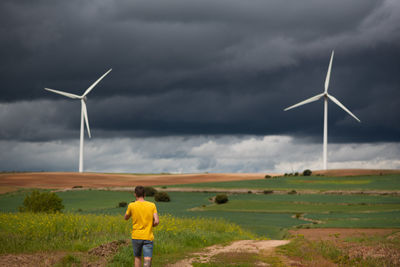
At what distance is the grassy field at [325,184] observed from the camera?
108 metres

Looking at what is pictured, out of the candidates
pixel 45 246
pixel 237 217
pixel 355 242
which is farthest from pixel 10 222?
pixel 237 217

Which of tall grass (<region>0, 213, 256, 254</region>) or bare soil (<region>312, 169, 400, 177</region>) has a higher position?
bare soil (<region>312, 169, 400, 177</region>)

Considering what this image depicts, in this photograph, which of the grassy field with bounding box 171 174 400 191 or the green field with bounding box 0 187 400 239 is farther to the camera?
the grassy field with bounding box 171 174 400 191

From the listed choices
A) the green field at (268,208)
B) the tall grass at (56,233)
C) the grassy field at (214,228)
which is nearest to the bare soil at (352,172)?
the green field at (268,208)

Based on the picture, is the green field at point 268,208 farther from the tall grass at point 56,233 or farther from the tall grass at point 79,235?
the tall grass at point 56,233

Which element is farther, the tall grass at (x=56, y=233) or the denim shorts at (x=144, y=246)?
the tall grass at (x=56, y=233)

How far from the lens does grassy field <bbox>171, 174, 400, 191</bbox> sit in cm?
10761

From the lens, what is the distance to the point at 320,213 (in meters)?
67.9

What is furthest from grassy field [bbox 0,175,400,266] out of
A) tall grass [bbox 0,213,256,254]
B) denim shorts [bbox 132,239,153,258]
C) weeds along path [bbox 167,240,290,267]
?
denim shorts [bbox 132,239,153,258]

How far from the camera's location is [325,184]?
11562 cm

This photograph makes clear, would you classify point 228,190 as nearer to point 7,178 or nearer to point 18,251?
point 7,178

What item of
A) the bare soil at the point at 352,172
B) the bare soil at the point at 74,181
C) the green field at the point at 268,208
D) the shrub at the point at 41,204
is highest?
the bare soil at the point at 352,172

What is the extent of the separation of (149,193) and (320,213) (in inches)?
1555

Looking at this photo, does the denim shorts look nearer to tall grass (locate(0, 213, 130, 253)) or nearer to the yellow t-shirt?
the yellow t-shirt
